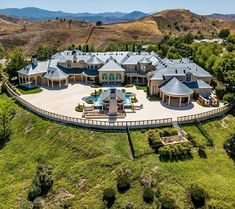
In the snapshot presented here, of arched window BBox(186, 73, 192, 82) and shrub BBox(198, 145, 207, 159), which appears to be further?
arched window BBox(186, 73, 192, 82)

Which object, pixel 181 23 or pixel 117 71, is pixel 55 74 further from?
pixel 181 23

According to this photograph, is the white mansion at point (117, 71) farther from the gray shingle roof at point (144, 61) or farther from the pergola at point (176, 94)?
the pergola at point (176, 94)

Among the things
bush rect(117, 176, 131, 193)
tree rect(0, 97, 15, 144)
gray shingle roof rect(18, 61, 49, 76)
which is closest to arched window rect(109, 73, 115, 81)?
gray shingle roof rect(18, 61, 49, 76)

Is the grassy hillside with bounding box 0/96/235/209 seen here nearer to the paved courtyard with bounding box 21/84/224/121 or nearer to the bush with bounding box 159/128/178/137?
the bush with bounding box 159/128/178/137

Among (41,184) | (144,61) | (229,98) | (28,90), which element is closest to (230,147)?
(229,98)

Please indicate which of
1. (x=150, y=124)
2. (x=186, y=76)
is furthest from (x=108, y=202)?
(x=186, y=76)

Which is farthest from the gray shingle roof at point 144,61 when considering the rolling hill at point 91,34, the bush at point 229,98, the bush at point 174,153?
the rolling hill at point 91,34

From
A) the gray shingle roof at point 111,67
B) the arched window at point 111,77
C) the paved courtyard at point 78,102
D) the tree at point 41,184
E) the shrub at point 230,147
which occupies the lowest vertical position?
the tree at point 41,184
